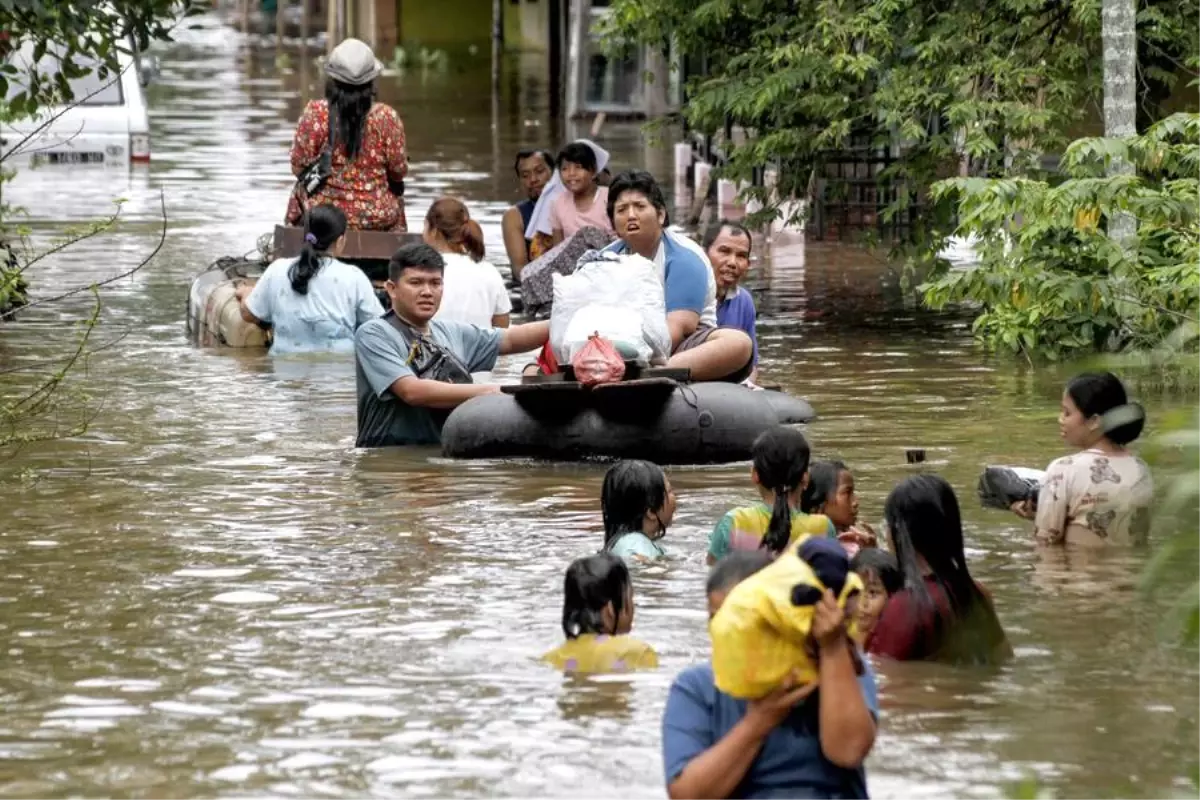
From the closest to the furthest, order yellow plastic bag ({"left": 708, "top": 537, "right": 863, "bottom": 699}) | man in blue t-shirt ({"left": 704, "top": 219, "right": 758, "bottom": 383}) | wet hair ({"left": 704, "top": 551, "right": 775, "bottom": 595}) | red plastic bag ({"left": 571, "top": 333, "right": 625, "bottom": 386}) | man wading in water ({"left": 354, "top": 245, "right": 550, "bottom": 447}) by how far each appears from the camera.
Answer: yellow plastic bag ({"left": 708, "top": 537, "right": 863, "bottom": 699}) < wet hair ({"left": 704, "top": 551, "right": 775, "bottom": 595}) < red plastic bag ({"left": 571, "top": 333, "right": 625, "bottom": 386}) < man wading in water ({"left": 354, "top": 245, "right": 550, "bottom": 447}) < man in blue t-shirt ({"left": 704, "top": 219, "right": 758, "bottom": 383})

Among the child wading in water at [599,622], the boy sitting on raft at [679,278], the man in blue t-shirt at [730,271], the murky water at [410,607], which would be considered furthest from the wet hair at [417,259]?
the child wading in water at [599,622]

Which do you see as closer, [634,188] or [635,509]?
[635,509]

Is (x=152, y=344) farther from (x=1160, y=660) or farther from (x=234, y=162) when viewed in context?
(x=234, y=162)

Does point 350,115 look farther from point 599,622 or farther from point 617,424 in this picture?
point 599,622

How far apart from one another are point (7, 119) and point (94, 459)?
2.15 metres

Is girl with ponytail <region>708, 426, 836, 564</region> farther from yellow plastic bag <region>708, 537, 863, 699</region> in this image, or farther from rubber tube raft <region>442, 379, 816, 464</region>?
yellow plastic bag <region>708, 537, 863, 699</region>

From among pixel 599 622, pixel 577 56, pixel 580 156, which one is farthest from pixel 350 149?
pixel 577 56

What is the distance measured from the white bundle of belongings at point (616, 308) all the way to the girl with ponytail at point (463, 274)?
2.22 meters

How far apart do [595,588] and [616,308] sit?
4.01 metres

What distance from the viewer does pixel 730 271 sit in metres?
12.5

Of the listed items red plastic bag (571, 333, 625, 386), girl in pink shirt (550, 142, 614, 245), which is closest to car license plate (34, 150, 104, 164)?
girl in pink shirt (550, 142, 614, 245)

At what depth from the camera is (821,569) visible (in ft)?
17.2

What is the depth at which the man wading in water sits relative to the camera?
1203cm

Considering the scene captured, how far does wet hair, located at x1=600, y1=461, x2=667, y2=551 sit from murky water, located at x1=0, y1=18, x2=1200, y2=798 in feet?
0.87
